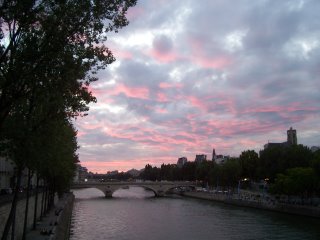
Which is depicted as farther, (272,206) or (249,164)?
(249,164)

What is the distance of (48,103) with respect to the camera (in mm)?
19484

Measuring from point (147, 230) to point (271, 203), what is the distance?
43704 mm

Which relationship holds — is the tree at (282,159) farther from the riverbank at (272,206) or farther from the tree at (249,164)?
the tree at (249,164)

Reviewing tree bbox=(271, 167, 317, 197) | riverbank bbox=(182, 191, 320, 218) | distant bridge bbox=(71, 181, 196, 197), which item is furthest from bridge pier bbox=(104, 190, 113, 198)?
tree bbox=(271, 167, 317, 197)

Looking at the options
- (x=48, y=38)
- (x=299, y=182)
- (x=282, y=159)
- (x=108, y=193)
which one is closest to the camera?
(x=48, y=38)

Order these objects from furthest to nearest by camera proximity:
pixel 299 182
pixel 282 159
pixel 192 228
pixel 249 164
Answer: pixel 249 164
pixel 282 159
pixel 299 182
pixel 192 228

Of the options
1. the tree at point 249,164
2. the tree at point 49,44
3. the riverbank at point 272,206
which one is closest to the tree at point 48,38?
the tree at point 49,44

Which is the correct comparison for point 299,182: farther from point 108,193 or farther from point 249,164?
point 108,193

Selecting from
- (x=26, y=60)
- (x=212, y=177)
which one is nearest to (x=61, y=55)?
(x=26, y=60)

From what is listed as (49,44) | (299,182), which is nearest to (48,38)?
(49,44)

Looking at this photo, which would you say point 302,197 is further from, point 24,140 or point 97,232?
point 24,140

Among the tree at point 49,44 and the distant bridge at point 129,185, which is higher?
the tree at point 49,44

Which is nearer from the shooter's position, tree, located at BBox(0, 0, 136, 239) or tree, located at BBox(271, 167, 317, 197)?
tree, located at BBox(0, 0, 136, 239)

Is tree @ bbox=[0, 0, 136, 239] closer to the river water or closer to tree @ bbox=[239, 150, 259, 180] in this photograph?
the river water
